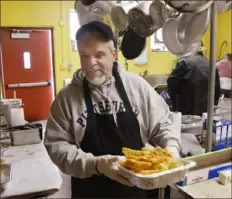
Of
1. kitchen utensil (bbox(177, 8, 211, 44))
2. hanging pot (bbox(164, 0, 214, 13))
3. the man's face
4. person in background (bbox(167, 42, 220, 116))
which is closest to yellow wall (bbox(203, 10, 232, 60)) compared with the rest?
person in background (bbox(167, 42, 220, 116))

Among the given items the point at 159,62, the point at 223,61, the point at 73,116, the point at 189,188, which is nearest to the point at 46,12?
the point at 159,62

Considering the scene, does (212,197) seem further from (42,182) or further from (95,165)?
(42,182)

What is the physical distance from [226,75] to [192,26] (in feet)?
1.68

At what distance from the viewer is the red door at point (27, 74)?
7.13 feet

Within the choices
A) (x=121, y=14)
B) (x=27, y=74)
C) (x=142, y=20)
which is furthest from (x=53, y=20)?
(x=142, y=20)

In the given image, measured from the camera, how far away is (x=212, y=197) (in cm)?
98

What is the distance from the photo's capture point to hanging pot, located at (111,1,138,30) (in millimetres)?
1556

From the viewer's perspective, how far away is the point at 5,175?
128cm

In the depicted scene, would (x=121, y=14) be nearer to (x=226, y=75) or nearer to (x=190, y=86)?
(x=190, y=86)

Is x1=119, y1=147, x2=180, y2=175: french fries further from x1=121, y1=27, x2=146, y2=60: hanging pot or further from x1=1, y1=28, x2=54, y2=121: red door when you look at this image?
x1=1, y1=28, x2=54, y2=121: red door

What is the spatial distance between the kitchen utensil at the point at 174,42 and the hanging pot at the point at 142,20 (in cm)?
7

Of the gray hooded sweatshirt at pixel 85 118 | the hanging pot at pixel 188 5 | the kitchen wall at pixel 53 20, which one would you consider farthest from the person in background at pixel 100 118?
the kitchen wall at pixel 53 20

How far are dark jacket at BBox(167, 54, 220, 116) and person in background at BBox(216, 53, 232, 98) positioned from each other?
0.09 metres

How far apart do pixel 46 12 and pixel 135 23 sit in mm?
2292
